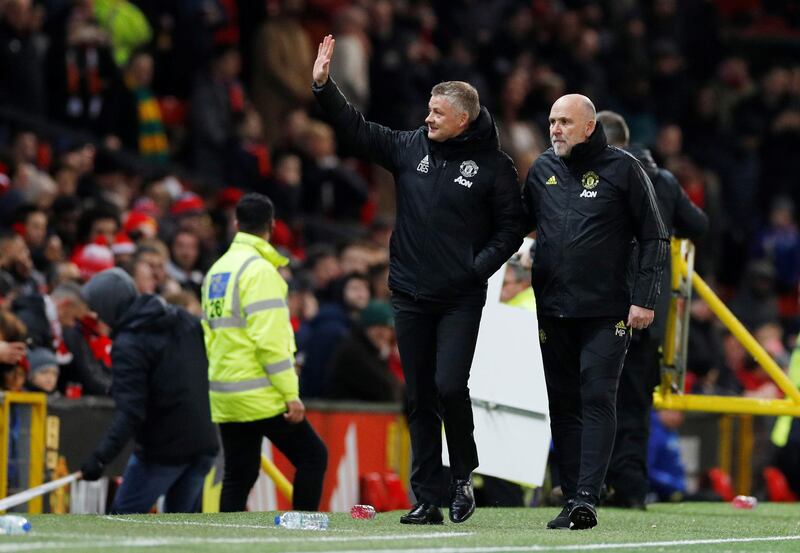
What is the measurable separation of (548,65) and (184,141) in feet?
19.2

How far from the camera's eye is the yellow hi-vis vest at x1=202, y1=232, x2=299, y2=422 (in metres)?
10.4

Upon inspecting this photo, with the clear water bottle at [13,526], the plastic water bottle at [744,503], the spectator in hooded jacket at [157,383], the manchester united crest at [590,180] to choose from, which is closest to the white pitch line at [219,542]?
the clear water bottle at [13,526]

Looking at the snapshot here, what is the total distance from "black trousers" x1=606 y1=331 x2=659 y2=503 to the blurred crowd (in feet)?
9.68

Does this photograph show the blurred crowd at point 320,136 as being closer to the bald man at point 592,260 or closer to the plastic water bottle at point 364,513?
the plastic water bottle at point 364,513

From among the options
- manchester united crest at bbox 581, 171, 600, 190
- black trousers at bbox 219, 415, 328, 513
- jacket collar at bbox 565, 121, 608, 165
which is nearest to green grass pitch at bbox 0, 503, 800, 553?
black trousers at bbox 219, 415, 328, 513

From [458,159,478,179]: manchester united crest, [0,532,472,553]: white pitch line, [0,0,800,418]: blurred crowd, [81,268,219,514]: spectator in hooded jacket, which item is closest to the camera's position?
[0,532,472,553]: white pitch line

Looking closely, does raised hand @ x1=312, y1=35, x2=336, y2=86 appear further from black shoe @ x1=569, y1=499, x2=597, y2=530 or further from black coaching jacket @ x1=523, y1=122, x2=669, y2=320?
black shoe @ x1=569, y1=499, x2=597, y2=530

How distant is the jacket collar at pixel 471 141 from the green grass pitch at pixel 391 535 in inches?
72.5

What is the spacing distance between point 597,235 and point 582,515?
137 centimetres

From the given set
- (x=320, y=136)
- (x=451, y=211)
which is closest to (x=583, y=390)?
(x=451, y=211)

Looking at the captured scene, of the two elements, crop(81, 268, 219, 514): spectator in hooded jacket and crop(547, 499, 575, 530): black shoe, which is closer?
crop(547, 499, 575, 530): black shoe

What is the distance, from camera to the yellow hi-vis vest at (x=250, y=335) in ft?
34.2

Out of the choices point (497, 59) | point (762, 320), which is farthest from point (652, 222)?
point (497, 59)

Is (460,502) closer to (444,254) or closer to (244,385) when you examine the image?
(444,254)
